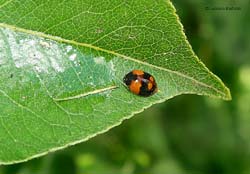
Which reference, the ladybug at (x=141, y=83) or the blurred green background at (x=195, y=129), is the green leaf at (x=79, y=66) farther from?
the blurred green background at (x=195, y=129)

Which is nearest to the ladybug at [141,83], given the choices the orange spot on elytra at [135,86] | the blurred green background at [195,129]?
the orange spot on elytra at [135,86]

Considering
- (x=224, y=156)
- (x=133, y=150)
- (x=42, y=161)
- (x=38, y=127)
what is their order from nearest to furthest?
1. (x=38, y=127)
2. (x=42, y=161)
3. (x=133, y=150)
4. (x=224, y=156)

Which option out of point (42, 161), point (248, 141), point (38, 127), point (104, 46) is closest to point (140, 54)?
point (104, 46)

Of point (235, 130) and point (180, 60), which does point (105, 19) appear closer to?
point (180, 60)

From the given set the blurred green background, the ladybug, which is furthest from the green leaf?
the blurred green background

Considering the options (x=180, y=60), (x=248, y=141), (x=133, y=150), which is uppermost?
(x=180, y=60)

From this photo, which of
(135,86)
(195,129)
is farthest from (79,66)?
(195,129)

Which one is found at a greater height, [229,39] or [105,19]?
[105,19]
